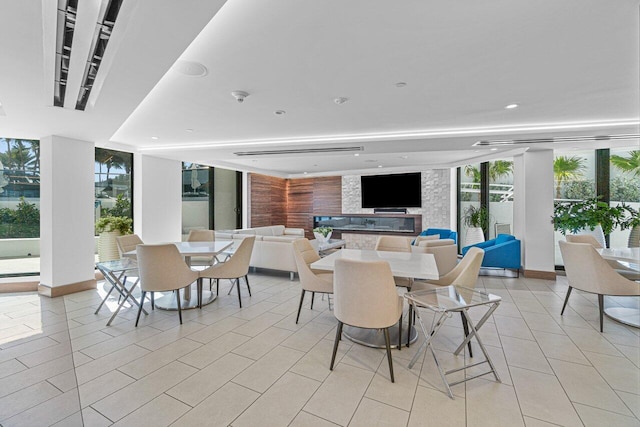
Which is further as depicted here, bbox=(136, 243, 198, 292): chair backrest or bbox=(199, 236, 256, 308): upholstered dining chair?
bbox=(199, 236, 256, 308): upholstered dining chair

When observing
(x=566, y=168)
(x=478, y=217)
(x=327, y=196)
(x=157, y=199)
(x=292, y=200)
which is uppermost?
(x=566, y=168)

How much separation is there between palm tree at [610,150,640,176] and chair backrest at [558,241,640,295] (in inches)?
142

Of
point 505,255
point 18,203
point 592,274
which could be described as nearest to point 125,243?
point 18,203

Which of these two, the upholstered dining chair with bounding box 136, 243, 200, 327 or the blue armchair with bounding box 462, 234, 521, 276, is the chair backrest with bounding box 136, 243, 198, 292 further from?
the blue armchair with bounding box 462, 234, 521, 276

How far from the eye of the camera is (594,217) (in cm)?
512

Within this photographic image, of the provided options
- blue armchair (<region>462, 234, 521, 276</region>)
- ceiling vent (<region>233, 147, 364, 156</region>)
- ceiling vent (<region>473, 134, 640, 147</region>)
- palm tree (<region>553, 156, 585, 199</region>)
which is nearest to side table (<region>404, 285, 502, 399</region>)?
ceiling vent (<region>473, 134, 640, 147</region>)

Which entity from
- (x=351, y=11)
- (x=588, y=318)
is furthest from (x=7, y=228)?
(x=588, y=318)

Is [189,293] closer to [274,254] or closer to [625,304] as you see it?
[274,254]

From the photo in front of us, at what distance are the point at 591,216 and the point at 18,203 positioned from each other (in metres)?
10.0

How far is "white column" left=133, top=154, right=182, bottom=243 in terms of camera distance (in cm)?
586

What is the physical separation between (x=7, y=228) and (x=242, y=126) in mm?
4509

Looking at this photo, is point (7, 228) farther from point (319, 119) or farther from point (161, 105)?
point (319, 119)

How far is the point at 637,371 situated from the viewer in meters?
2.35

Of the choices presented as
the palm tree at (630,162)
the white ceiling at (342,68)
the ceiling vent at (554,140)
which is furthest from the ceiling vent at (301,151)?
the palm tree at (630,162)
